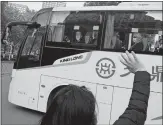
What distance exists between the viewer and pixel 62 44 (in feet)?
17.9

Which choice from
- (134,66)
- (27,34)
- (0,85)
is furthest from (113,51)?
(0,85)

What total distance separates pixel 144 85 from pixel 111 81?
333cm

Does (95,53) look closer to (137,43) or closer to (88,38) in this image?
(88,38)

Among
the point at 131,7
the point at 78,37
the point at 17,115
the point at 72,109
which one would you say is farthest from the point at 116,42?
the point at 72,109

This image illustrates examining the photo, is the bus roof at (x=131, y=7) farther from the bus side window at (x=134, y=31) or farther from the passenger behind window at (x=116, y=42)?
the passenger behind window at (x=116, y=42)

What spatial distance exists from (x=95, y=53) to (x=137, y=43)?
2.90 ft

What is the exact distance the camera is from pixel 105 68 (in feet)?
16.1

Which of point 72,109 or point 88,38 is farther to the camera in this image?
point 88,38

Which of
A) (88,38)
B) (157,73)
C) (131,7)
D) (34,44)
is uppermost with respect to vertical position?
(131,7)

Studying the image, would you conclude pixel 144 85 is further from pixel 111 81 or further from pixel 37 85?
pixel 37 85

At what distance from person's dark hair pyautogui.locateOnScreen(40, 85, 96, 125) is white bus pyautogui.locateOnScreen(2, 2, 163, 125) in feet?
10.6

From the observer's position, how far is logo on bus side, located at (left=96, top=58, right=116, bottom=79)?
15.9 ft

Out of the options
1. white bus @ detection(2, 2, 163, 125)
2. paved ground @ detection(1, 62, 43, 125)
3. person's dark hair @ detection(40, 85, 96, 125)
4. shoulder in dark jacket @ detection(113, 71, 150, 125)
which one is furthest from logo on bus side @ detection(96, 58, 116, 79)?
person's dark hair @ detection(40, 85, 96, 125)

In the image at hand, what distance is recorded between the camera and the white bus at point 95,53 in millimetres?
4570
